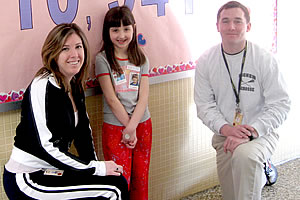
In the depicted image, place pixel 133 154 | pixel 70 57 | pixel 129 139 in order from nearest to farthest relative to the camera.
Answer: pixel 70 57
pixel 129 139
pixel 133 154

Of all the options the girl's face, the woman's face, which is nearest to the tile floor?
the girl's face

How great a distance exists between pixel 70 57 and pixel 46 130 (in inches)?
15.2

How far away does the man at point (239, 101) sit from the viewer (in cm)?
249

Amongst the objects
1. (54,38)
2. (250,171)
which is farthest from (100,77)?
(250,171)

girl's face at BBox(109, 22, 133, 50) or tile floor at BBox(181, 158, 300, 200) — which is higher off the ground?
girl's face at BBox(109, 22, 133, 50)

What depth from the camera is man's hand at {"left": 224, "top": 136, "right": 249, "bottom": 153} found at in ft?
8.27

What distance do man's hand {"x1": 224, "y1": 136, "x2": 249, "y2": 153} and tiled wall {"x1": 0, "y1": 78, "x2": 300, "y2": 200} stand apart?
54 cm

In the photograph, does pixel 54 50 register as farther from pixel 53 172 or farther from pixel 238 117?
pixel 238 117


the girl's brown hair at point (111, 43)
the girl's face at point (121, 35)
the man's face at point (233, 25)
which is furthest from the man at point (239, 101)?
the girl's face at point (121, 35)

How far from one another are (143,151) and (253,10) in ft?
5.00

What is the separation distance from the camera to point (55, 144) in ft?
6.56

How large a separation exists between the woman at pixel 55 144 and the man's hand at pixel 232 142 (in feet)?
2.60

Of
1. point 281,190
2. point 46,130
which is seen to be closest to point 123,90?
point 46,130

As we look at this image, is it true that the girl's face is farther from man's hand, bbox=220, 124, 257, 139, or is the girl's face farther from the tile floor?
the tile floor
